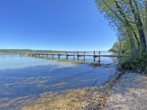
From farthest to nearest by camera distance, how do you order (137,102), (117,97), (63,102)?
(63,102), (117,97), (137,102)

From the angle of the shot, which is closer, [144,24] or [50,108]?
[50,108]

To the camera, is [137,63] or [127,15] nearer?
[137,63]

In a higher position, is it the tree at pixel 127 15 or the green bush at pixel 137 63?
the tree at pixel 127 15

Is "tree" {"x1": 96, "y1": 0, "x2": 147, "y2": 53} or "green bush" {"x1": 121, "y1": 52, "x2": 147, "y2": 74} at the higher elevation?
"tree" {"x1": 96, "y1": 0, "x2": 147, "y2": 53}

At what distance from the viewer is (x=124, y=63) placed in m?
12.5

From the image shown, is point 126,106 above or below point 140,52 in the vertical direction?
below

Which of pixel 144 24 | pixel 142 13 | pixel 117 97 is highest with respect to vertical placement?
pixel 142 13

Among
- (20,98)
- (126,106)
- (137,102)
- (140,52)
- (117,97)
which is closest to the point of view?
(126,106)

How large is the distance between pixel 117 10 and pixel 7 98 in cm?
1086

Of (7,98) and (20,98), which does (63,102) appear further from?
(7,98)

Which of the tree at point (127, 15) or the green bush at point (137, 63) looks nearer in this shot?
the green bush at point (137, 63)

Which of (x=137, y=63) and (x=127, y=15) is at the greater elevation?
(x=127, y=15)

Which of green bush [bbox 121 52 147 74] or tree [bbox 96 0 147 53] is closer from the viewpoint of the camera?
green bush [bbox 121 52 147 74]

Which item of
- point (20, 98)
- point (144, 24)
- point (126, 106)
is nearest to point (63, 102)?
point (20, 98)
